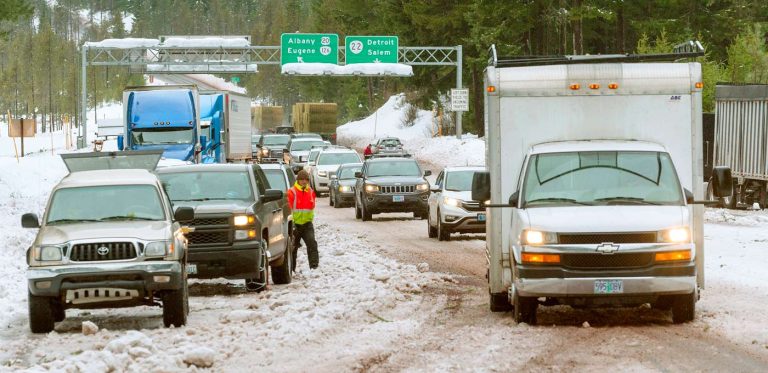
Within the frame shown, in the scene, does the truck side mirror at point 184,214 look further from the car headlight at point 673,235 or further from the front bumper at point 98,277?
the car headlight at point 673,235

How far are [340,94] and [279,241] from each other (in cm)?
13205

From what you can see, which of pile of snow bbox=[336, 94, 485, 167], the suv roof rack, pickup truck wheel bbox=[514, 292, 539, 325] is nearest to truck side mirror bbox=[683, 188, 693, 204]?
the suv roof rack

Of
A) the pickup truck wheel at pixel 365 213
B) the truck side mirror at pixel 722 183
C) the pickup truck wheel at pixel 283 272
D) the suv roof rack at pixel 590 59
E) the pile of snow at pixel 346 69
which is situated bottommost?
the pickup truck wheel at pixel 365 213

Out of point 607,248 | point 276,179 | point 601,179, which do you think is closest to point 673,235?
point 607,248

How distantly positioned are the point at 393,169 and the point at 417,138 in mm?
56549

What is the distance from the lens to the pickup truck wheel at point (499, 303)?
1441 centimetres

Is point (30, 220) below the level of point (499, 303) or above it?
above

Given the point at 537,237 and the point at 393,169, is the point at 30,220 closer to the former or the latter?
the point at 537,237

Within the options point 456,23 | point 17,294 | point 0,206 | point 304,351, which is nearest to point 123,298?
point 304,351

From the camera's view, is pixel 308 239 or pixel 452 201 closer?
pixel 308 239

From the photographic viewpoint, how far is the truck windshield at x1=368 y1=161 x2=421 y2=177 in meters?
34.6

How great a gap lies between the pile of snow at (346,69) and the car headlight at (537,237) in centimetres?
5894

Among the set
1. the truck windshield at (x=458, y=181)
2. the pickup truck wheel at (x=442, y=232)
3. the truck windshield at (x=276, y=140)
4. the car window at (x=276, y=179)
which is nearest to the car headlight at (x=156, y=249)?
the car window at (x=276, y=179)

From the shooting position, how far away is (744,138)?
3525 centimetres
